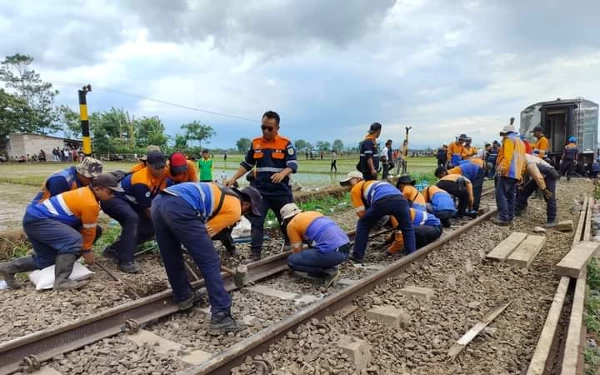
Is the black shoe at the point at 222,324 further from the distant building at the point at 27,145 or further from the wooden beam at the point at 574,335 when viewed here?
the distant building at the point at 27,145

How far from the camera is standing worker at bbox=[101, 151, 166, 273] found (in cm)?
507

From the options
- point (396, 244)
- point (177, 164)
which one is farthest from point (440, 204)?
point (177, 164)

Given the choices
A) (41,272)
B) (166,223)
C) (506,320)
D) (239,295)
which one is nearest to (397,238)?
(506,320)

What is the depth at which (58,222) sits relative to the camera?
4.39 meters

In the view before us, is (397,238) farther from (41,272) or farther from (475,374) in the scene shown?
(41,272)

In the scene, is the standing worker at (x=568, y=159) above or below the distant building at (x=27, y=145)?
below

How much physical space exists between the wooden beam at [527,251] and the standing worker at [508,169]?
1.55m

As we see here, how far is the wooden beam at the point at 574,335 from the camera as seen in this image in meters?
2.76

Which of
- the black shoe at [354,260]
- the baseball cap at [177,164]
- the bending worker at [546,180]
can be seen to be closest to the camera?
the baseball cap at [177,164]

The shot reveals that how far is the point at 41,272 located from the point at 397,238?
4.47 m

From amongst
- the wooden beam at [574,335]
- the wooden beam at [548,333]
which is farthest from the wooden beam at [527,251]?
the wooden beam at [574,335]

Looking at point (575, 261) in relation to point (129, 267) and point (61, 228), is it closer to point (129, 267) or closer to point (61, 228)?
point (129, 267)

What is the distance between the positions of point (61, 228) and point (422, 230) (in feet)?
15.3

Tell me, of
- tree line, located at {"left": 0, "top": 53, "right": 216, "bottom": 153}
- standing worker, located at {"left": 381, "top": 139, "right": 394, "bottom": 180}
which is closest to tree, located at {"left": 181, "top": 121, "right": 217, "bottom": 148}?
tree line, located at {"left": 0, "top": 53, "right": 216, "bottom": 153}
